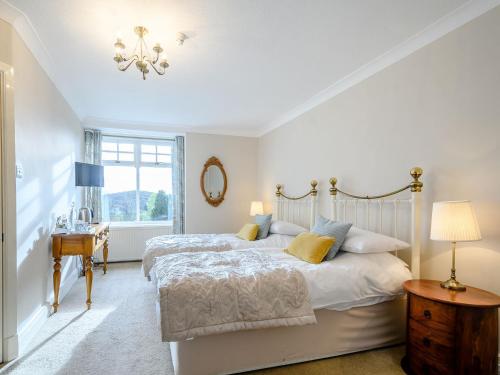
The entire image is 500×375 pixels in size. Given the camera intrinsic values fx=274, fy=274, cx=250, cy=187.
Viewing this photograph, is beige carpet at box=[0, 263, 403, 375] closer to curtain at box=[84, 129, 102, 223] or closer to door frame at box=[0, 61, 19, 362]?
door frame at box=[0, 61, 19, 362]

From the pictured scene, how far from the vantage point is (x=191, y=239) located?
3.75 m

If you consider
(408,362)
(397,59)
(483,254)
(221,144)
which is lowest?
(408,362)

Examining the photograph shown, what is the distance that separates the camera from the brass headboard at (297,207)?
3664 millimetres

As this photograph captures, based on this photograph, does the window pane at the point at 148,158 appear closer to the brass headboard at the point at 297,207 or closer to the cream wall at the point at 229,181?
the cream wall at the point at 229,181

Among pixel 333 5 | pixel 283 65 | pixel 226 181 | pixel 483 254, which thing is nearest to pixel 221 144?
pixel 226 181

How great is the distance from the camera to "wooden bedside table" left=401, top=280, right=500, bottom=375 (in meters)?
1.65

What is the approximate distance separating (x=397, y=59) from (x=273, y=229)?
2479 mm

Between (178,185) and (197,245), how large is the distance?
2.37 m

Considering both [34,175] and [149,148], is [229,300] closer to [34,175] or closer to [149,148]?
[34,175]

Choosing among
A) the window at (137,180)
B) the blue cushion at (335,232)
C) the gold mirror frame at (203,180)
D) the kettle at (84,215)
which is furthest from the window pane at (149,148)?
the blue cushion at (335,232)

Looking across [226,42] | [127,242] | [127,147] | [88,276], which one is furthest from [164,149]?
[226,42]

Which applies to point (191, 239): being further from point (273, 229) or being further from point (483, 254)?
point (483, 254)

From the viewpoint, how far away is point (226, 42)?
242cm

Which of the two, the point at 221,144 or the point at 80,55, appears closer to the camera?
the point at 80,55
